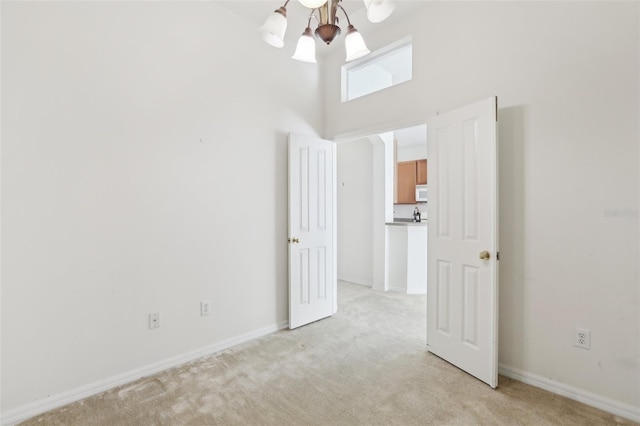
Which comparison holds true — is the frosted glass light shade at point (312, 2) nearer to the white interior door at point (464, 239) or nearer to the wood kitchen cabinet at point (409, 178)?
the white interior door at point (464, 239)

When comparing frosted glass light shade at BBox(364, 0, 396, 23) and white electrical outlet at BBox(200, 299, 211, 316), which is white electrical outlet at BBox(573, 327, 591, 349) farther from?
white electrical outlet at BBox(200, 299, 211, 316)

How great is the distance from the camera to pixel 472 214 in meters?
2.27

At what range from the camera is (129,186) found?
7.25 feet

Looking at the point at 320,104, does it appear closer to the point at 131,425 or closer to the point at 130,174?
the point at 130,174

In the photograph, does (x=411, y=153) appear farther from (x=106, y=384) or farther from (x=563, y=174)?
(x=106, y=384)

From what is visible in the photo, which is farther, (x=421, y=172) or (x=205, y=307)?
(x=421, y=172)

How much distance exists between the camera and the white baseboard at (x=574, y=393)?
179 centimetres

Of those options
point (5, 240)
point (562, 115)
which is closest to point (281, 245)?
point (5, 240)

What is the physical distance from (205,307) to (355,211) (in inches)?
118

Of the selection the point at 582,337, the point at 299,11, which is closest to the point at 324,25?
the point at 299,11

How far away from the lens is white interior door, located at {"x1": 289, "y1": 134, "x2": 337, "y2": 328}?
3.19m

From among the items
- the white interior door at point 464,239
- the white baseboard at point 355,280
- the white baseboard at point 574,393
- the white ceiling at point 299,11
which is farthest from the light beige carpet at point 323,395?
the white ceiling at point 299,11

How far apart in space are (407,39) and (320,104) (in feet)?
3.84

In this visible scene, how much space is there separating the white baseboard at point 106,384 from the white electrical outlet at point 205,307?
30 cm
